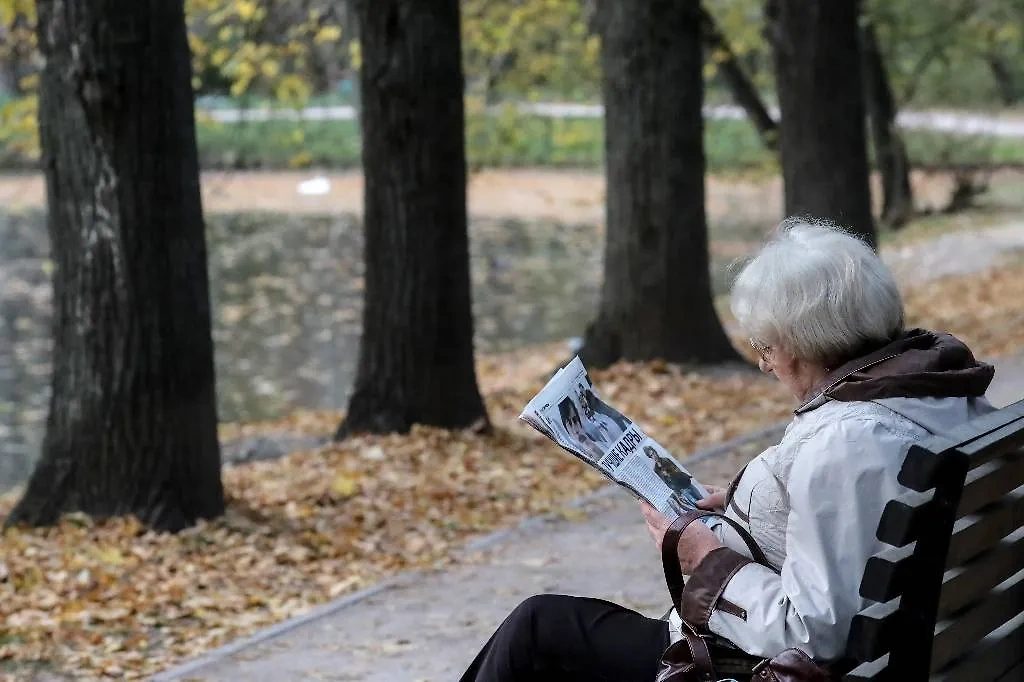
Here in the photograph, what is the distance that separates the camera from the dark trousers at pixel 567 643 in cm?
316

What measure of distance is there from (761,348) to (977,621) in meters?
0.67

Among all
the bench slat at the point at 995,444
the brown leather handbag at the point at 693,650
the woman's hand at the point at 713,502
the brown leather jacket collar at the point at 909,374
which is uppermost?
the brown leather jacket collar at the point at 909,374

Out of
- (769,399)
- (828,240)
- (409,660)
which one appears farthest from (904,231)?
(828,240)

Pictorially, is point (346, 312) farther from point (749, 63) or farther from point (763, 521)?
point (763, 521)

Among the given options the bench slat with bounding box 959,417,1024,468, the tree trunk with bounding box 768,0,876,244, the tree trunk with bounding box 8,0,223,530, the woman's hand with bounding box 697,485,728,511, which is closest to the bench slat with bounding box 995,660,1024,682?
the bench slat with bounding box 959,417,1024,468

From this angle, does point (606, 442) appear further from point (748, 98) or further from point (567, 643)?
point (748, 98)

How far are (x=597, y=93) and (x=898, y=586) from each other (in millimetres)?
19520

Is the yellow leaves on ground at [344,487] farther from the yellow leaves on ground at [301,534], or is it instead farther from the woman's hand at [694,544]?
the woman's hand at [694,544]

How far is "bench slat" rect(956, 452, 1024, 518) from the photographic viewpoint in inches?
104

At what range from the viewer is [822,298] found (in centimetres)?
276

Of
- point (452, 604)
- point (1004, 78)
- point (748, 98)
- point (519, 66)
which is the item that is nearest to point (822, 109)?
point (452, 604)

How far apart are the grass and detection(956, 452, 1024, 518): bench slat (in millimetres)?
11447

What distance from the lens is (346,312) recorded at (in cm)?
2156

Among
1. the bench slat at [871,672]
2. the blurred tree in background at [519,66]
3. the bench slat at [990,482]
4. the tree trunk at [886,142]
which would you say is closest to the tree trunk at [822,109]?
the blurred tree in background at [519,66]
